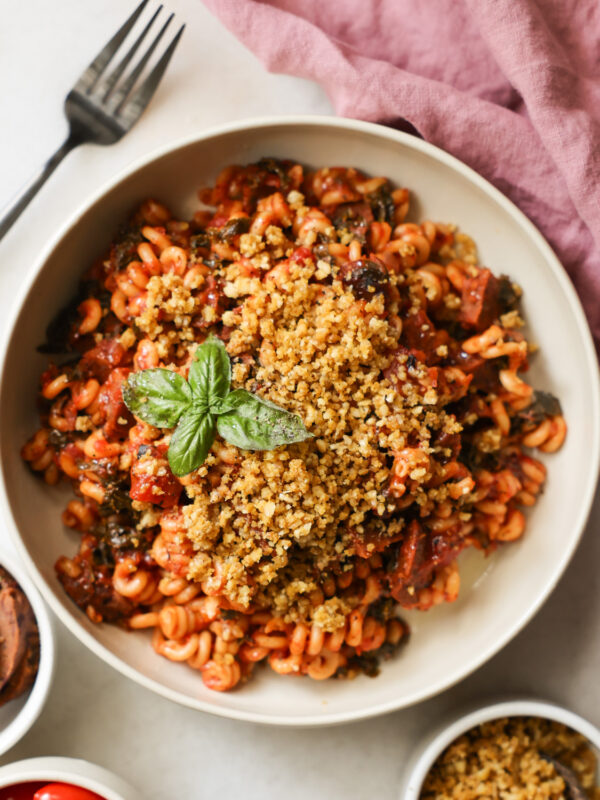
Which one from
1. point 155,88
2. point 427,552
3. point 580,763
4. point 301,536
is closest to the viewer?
point 301,536

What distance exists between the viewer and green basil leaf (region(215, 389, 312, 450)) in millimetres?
2699

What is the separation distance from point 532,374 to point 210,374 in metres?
1.47

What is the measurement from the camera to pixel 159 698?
3631 mm

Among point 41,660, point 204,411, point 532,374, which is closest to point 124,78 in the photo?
point 204,411

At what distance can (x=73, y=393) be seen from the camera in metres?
3.22

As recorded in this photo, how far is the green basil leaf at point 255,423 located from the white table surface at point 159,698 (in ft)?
4.33

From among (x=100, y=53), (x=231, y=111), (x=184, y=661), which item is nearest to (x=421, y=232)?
(x=231, y=111)

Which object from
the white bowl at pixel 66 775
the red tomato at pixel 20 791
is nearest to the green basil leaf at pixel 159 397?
the white bowl at pixel 66 775

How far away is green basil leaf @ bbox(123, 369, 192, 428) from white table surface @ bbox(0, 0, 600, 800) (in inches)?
38.0

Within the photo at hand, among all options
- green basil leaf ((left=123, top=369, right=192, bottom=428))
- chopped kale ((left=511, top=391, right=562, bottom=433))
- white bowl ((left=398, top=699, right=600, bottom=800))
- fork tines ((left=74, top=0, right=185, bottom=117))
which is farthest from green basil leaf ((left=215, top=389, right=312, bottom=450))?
white bowl ((left=398, top=699, right=600, bottom=800))

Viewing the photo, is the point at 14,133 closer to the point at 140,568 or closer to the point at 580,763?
the point at 140,568

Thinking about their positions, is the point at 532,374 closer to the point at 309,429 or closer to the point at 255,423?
the point at 309,429

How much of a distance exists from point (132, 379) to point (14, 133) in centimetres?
138

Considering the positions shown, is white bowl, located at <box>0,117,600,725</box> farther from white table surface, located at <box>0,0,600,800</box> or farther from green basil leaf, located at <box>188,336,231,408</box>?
green basil leaf, located at <box>188,336,231,408</box>
